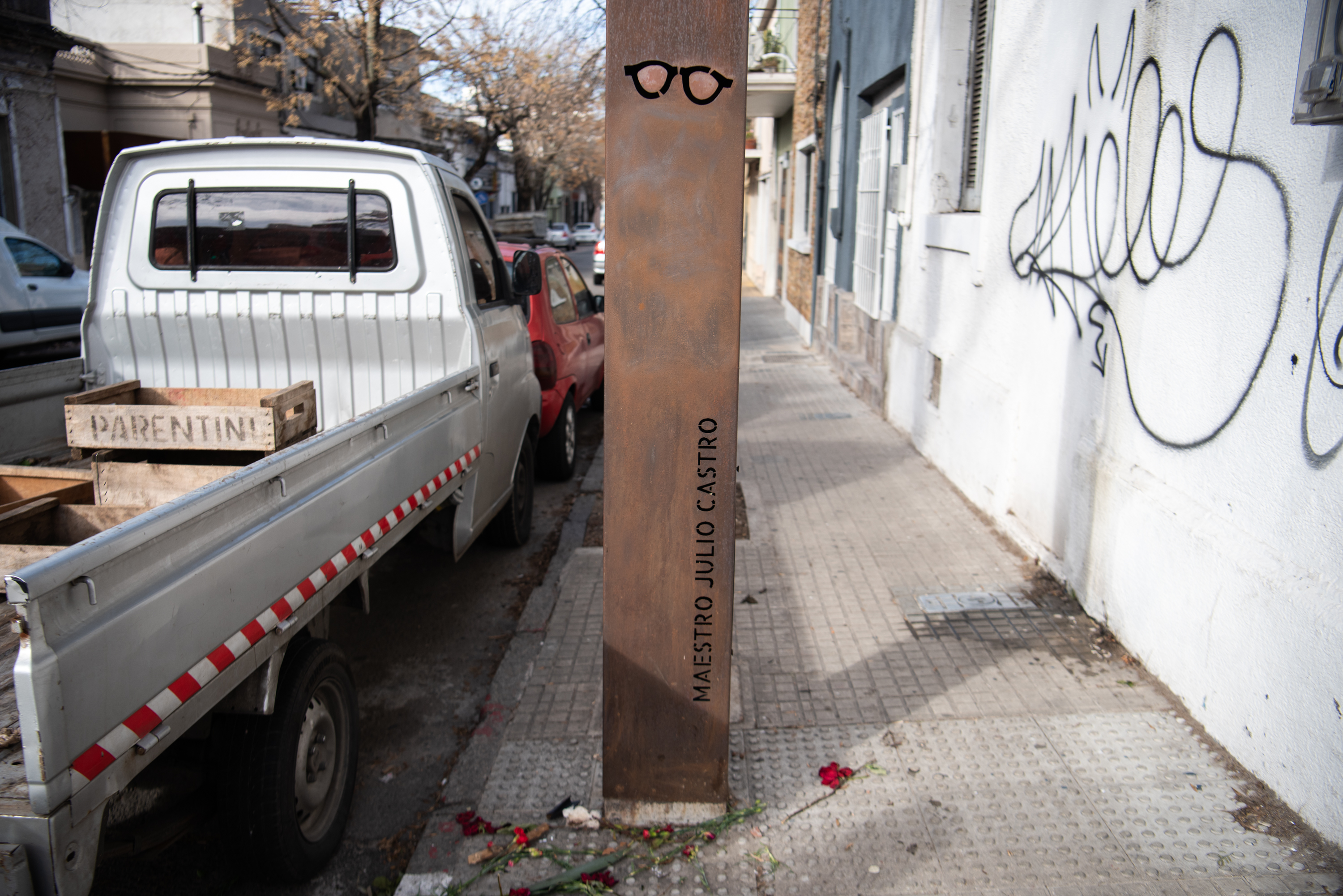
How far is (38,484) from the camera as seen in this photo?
327cm

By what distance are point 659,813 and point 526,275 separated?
10.9ft

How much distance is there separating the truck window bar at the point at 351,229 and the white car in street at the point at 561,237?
145 ft

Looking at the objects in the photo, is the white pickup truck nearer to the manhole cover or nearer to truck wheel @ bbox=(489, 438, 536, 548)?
truck wheel @ bbox=(489, 438, 536, 548)

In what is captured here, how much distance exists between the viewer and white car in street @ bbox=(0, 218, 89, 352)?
1058 centimetres

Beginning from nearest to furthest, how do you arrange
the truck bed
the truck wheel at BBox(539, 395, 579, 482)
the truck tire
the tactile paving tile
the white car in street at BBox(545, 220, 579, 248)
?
the truck bed, the truck tire, the tactile paving tile, the truck wheel at BBox(539, 395, 579, 482), the white car in street at BBox(545, 220, 579, 248)

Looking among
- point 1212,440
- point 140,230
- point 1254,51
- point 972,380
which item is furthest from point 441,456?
point 972,380

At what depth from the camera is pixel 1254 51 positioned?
3.31 m

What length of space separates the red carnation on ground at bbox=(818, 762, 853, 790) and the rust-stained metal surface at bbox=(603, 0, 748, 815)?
0.41 meters

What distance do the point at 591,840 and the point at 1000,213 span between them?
4.71 metres

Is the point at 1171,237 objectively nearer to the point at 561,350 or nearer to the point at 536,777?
the point at 536,777

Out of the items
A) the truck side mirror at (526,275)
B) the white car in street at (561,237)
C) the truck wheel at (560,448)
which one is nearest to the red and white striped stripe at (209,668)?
the truck side mirror at (526,275)

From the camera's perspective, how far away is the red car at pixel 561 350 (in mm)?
6887

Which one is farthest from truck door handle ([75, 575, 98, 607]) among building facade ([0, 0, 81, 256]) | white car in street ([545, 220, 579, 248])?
white car in street ([545, 220, 579, 248])

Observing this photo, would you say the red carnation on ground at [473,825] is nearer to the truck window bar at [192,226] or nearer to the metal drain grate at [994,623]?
the metal drain grate at [994,623]
